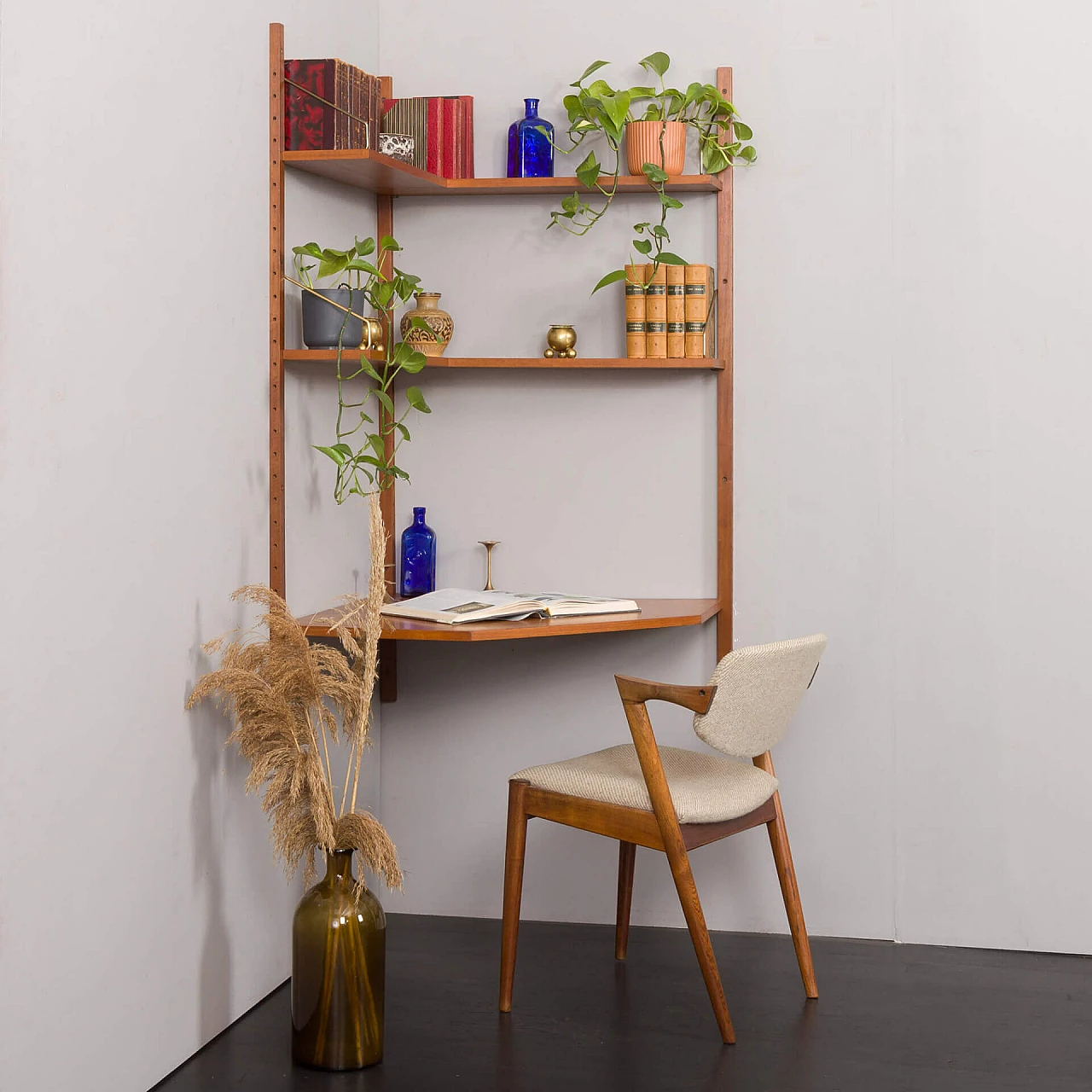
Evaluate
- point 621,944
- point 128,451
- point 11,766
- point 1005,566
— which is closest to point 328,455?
point 128,451

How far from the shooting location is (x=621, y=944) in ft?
10.1

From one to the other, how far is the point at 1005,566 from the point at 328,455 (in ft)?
5.59

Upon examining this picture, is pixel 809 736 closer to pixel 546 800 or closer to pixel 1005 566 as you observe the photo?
pixel 1005 566

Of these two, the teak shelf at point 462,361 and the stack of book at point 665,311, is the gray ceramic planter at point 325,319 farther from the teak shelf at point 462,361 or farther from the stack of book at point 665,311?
the stack of book at point 665,311

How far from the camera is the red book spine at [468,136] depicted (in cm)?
323

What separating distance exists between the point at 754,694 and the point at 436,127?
67.1 inches

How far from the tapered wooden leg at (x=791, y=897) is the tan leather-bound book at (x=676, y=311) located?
1.13 metres

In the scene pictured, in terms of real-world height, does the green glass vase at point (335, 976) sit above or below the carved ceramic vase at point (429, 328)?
below

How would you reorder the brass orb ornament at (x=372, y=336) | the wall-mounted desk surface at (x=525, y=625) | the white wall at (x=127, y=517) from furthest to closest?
the brass orb ornament at (x=372, y=336)
the wall-mounted desk surface at (x=525, y=625)
the white wall at (x=127, y=517)

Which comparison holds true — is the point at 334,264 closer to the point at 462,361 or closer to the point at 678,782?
the point at 462,361

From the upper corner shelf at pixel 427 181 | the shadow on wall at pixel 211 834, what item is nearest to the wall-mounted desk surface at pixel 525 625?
the shadow on wall at pixel 211 834

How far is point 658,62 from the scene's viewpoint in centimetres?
316

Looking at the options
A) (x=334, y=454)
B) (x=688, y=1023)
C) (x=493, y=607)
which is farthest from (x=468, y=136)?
(x=688, y=1023)

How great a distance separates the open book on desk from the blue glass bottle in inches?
43.4
